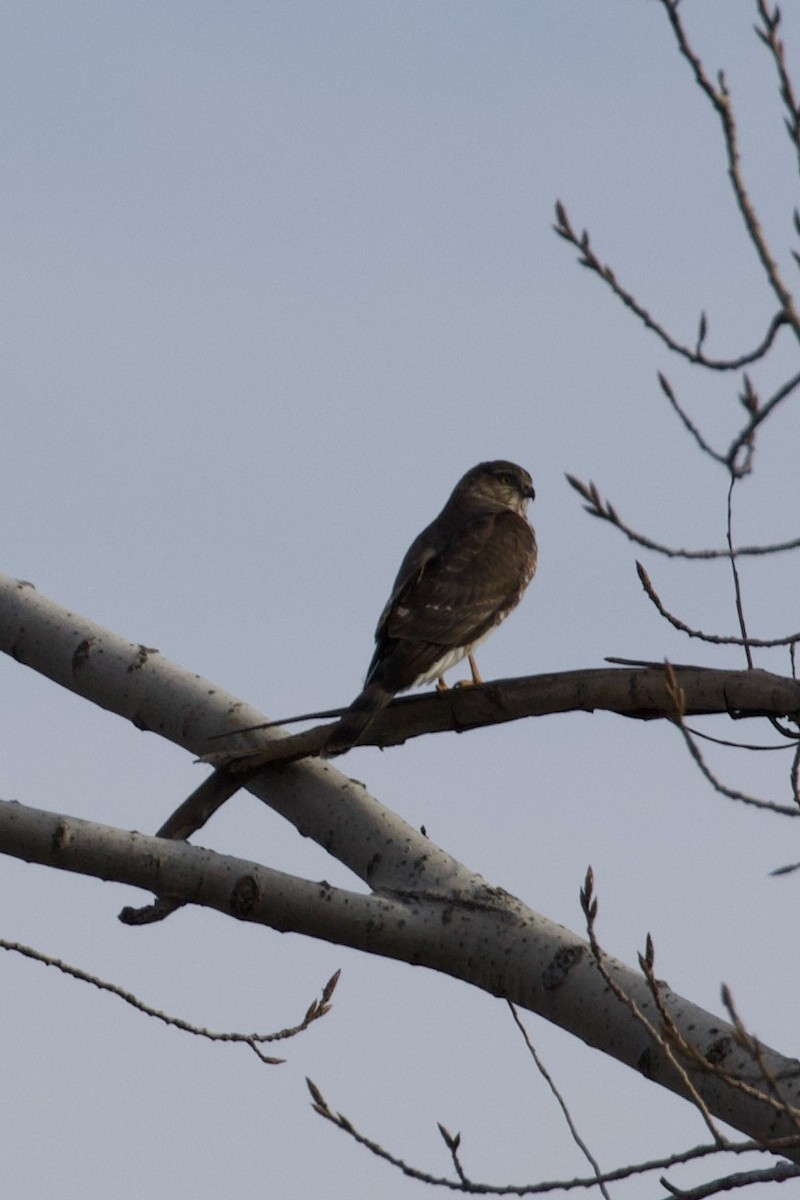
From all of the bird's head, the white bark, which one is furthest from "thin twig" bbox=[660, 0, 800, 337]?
the bird's head

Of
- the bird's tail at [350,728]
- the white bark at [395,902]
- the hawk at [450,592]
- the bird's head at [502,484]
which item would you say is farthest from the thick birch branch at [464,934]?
the bird's head at [502,484]

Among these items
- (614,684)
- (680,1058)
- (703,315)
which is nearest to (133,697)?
(614,684)

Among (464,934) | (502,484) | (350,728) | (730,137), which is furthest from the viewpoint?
(502,484)

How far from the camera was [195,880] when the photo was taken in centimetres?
406

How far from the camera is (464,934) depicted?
4.21 metres

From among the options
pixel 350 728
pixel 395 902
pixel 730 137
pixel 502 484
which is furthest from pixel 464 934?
pixel 502 484

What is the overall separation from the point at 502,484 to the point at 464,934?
4.77 meters

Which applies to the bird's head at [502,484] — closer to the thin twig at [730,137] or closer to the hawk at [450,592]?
the hawk at [450,592]

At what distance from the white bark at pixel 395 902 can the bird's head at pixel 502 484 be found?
4.04 meters

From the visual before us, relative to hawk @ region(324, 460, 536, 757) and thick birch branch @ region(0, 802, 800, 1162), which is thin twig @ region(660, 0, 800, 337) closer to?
thick birch branch @ region(0, 802, 800, 1162)

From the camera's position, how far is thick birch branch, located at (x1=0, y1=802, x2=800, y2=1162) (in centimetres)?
382

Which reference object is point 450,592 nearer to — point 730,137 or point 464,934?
point 464,934

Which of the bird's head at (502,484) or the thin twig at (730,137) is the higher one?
the bird's head at (502,484)

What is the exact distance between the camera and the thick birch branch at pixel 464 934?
3822mm
